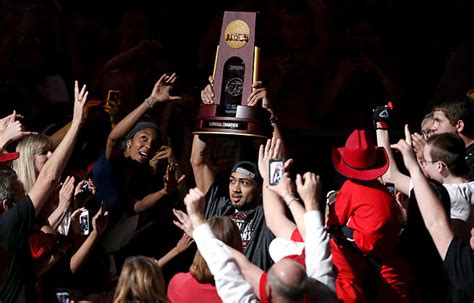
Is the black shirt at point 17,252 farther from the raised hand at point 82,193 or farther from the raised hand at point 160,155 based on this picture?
the raised hand at point 160,155

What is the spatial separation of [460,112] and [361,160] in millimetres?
1558

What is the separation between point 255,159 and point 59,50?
2.25 metres

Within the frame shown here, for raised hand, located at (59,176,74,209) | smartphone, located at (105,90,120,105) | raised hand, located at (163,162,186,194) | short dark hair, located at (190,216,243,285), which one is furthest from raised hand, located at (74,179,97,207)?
short dark hair, located at (190,216,243,285)

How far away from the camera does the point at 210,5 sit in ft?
31.4

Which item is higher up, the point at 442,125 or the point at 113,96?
the point at 113,96

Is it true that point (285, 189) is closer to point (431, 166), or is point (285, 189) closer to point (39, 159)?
point (431, 166)

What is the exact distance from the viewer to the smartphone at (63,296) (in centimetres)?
682

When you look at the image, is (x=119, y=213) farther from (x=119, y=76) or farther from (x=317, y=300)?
(x=317, y=300)

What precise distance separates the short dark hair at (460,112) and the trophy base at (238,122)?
1.23 metres

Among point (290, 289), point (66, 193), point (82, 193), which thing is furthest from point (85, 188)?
point (290, 289)

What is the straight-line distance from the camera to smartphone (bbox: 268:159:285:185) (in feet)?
18.6

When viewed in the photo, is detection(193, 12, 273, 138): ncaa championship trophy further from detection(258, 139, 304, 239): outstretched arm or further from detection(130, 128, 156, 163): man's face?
detection(258, 139, 304, 239): outstretched arm

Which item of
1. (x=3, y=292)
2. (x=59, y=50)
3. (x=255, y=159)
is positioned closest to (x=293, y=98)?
(x=255, y=159)

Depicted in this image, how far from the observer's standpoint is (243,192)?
23.8ft
